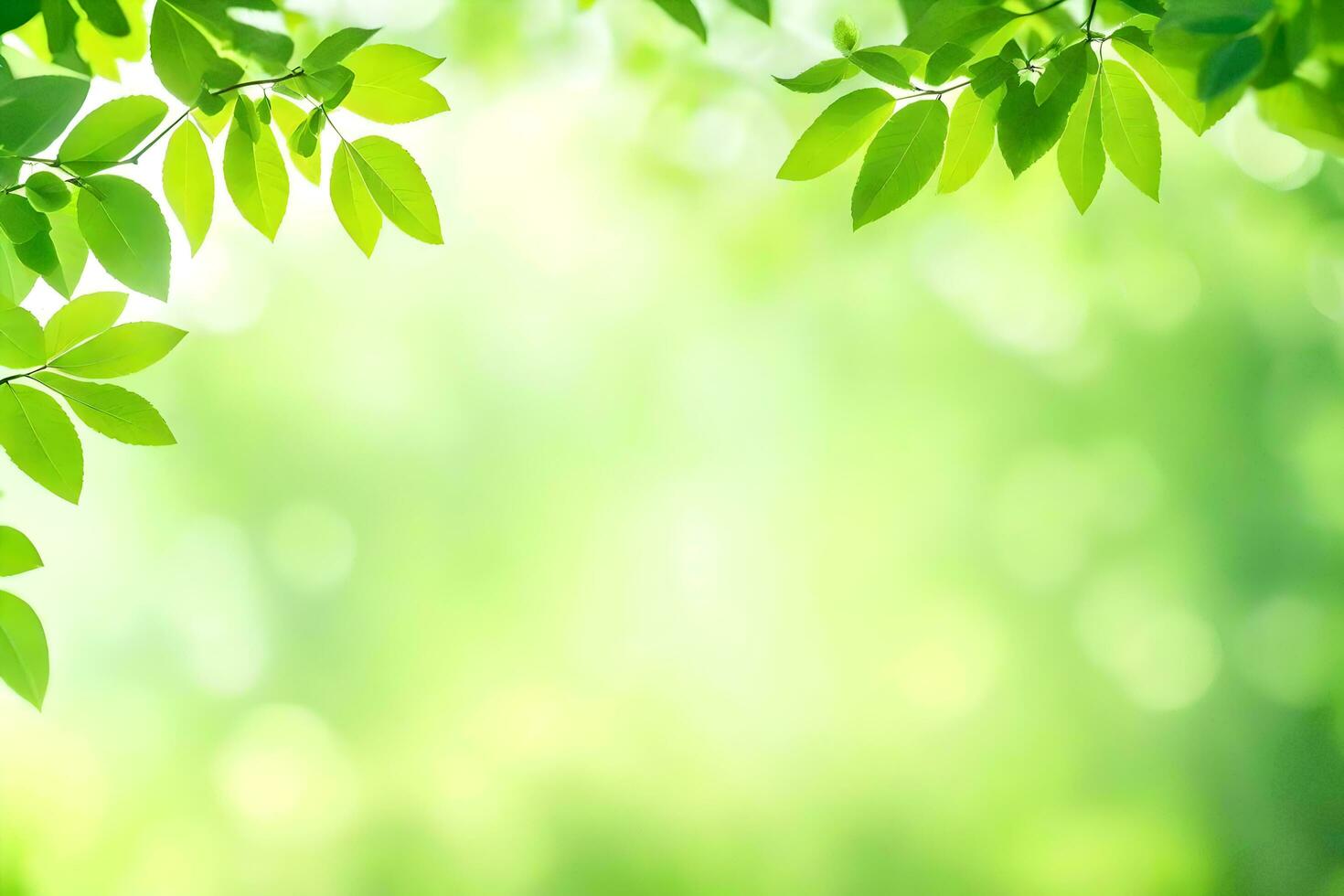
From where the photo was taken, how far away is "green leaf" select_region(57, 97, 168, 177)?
418 millimetres

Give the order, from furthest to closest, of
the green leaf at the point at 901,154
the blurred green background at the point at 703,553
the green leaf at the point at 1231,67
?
the blurred green background at the point at 703,553
the green leaf at the point at 901,154
the green leaf at the point at 1231,67

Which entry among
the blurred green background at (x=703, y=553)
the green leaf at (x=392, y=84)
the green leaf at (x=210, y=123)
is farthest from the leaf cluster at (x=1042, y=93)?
the blurred green background at (x=703, y=553)

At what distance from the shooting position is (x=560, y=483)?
375cm

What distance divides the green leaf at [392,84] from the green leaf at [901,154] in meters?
0.20

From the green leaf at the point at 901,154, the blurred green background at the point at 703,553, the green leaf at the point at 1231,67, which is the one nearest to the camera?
the green leaf at the point at 1231,67

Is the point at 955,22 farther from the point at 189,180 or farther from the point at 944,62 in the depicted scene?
the point at 189,180

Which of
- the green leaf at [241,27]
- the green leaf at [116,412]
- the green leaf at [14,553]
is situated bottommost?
the green leaf at [14,553]

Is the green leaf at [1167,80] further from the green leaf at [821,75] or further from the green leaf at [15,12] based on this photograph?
the green leaf at [15,12]

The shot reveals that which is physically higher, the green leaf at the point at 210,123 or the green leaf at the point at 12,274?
the green leaf at the point at 210,123

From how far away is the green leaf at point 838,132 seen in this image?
43 centimetres

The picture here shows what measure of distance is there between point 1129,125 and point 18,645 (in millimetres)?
567

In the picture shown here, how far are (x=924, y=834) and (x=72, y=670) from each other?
332 cm

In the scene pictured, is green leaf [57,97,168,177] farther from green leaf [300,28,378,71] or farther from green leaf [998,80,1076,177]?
green leaf [998,80,1076,177]

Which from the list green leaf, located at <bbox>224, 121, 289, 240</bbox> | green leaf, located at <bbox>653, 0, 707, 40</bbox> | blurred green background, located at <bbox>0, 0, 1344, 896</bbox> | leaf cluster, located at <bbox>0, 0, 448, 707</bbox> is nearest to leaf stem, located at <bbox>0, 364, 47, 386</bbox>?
leaf cluster, located at <bbox>0, 0, 448, 707</bbox>
